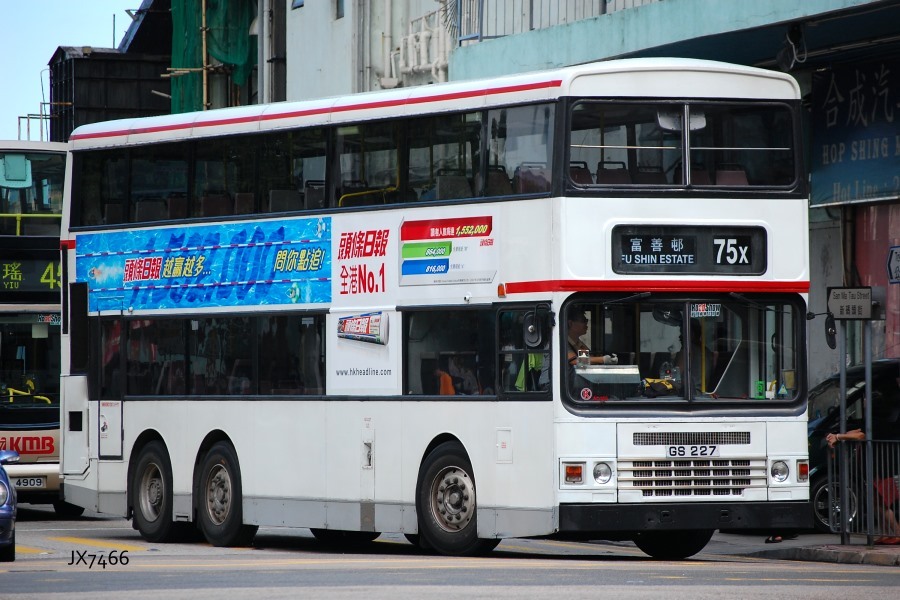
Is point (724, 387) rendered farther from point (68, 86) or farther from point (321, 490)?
point (68, 86)

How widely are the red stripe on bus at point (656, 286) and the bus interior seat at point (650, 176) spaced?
0.86 metres

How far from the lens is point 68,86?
58125mm

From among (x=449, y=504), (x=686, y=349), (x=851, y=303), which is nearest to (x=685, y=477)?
(x=686, y=349)

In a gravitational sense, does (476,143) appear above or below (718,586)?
above

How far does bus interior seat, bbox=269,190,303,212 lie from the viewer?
1883 cm

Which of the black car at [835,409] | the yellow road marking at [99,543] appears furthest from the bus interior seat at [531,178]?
the black car at [835,409]

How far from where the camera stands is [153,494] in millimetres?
20656

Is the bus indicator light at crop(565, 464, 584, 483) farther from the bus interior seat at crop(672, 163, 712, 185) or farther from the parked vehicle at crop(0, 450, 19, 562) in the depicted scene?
the parked vehicle at crop(0, 450, 19, 562)

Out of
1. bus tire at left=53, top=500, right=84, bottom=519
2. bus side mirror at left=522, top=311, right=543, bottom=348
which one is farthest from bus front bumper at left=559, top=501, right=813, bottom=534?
bus tire at left=53, top=500, right=84, bottom=519

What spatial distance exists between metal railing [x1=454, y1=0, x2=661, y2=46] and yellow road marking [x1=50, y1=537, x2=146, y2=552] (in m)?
8.51

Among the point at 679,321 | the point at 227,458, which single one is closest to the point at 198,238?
the point at 227,458

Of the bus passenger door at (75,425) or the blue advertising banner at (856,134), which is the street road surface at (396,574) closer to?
the bus passenger door at (75,425)

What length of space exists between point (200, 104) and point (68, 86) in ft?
38.0

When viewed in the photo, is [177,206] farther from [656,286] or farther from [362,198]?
[656,286]
